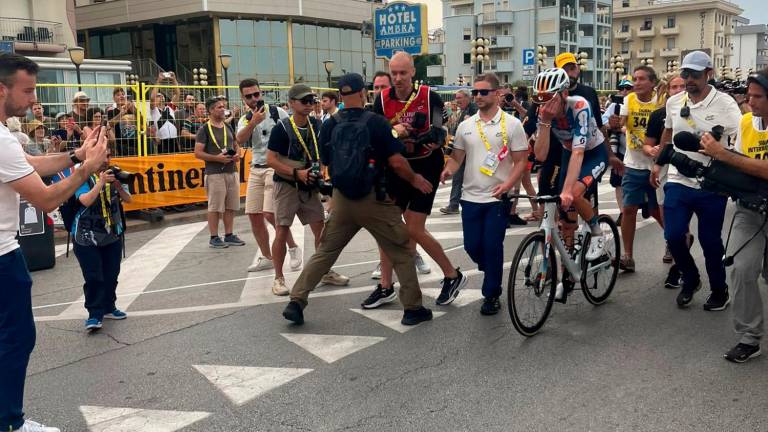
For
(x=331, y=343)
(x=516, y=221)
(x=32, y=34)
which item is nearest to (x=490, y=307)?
(x=331, y=343)

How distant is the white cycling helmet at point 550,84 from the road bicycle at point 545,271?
0.79m

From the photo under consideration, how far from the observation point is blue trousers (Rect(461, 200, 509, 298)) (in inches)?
225

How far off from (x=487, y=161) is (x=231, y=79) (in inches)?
1854

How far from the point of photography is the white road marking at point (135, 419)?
3.95 m

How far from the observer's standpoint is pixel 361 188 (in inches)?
212

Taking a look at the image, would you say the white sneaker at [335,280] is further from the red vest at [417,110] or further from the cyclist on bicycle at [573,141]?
the cyclist on bicycle at [573,141]

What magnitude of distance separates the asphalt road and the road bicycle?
0.54 ft

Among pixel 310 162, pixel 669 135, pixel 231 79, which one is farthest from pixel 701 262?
pixel 231 79

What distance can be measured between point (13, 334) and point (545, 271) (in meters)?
3.52

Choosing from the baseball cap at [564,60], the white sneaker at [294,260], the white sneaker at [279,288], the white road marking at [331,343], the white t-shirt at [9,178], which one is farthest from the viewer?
the baseball cap at [564,60]

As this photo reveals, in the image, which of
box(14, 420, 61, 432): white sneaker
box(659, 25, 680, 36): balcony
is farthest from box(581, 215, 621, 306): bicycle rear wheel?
box(659, 25, 680, 36): balcony

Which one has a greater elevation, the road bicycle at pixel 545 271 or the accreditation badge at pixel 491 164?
the accreditation badge at pixel 491 164

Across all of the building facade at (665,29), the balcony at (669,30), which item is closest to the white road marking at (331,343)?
the building facade at (665,29)

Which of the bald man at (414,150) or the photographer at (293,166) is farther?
the photographer at (293,166)
